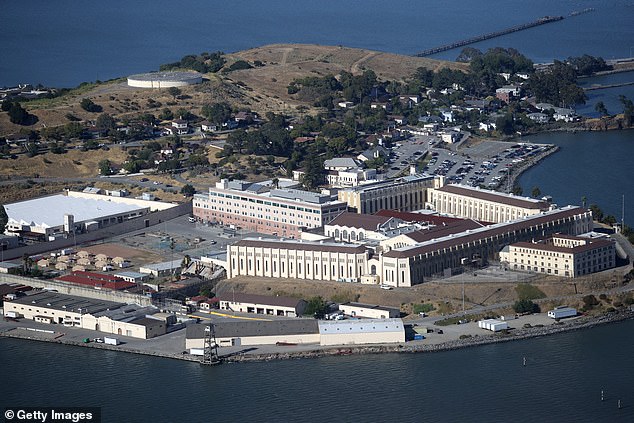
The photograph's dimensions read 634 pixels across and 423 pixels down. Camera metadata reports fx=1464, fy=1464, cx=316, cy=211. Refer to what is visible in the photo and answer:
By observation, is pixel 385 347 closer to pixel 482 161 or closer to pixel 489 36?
pixel 482 161

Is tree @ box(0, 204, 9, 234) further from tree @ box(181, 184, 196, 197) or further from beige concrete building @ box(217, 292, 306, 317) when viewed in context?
beige concrete building @ box(217, 292, 306, 317)

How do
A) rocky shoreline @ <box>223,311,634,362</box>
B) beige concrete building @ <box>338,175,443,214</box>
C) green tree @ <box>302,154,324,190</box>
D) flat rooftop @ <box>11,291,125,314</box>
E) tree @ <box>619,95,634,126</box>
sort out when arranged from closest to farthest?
rocky shoreline @ <box>223,311,634,362</box> → flat rooftop @ <box>11,291,125,314</box> → beige concrete building @ <box>338,175,443,214</box> → green tree @ <box>302,154,324,190</box> → tree @ <box>619,95,634,126</box>

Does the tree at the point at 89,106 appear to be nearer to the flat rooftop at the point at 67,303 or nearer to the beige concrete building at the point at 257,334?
the flat rooftop at the point at 67,303

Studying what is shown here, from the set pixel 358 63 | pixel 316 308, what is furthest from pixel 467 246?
pixel 358 63

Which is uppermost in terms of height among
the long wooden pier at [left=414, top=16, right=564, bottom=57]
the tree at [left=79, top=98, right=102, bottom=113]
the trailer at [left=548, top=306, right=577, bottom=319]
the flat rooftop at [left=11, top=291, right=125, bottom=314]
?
the long wooden pier at [left=414, top=16, right=564, bottom=57]

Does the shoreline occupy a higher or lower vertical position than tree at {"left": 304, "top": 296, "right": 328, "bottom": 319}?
lower

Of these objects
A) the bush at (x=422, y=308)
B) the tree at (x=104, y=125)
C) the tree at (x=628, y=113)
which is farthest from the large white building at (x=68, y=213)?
the tree at (x=628, y=113)

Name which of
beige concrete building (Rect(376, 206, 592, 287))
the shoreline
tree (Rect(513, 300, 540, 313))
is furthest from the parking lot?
the shoreline
